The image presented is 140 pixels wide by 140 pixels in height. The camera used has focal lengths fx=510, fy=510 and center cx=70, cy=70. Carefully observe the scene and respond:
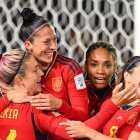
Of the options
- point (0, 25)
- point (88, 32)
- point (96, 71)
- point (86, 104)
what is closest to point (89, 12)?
point (88, 32)

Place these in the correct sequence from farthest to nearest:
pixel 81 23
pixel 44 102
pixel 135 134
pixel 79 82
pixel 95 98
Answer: pixel 81 23, pixel 95 98, pixel 79 82, pixel 44 102, pixel 135 134

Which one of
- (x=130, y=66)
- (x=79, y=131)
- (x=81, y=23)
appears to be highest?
(x=81, y=23)

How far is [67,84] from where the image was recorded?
215 centimetres

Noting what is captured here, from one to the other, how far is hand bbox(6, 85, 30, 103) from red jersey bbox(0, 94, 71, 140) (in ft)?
0.08

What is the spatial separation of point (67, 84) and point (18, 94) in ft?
1.00

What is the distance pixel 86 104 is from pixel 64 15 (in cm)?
114

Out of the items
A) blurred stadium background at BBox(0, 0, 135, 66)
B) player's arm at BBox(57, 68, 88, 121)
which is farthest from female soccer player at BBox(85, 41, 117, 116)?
blurred stadium background at BBox(0, 0, 135, 66)

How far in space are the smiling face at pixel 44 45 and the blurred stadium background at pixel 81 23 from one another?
34.0 inches

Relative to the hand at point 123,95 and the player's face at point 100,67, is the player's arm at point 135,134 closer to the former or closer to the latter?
the hand at point 123,95

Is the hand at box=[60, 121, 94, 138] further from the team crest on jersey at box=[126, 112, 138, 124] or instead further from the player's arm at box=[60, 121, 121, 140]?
the team crest on jersey at box=[126, 112, 138, 124]

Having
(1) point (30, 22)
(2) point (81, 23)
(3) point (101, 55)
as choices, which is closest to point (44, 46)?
(1) point (30, 22)

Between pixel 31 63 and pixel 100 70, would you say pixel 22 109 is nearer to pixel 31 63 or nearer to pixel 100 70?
pixel 31 63

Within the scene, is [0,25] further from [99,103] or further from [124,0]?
[99,103]

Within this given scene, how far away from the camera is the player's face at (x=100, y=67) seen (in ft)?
7.70
